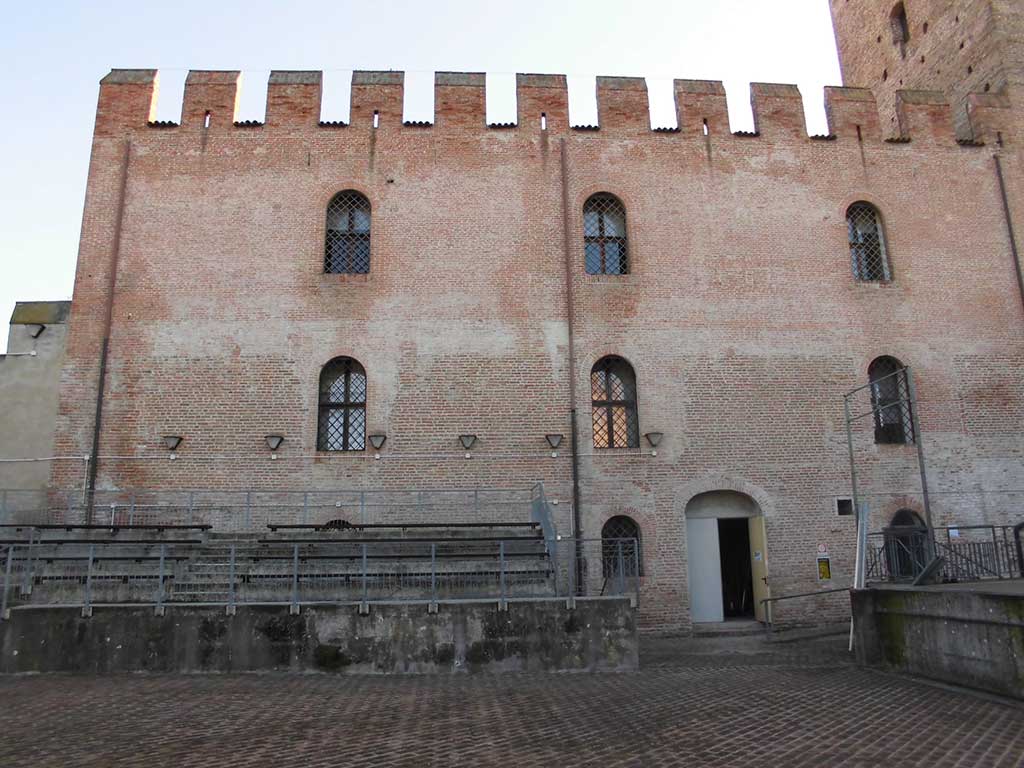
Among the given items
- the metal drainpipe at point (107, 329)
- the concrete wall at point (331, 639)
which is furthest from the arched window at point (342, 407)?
the concrete wall at point (331, 639)

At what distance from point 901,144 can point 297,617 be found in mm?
15712

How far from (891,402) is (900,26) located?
39.1 feet

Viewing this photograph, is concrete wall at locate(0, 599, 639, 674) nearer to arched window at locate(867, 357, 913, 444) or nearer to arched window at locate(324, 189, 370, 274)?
arched window at locate(324, 189, 370, 274)

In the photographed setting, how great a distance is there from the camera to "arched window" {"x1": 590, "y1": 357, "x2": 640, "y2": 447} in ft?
49.3

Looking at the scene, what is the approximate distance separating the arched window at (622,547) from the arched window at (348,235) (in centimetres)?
→ 699

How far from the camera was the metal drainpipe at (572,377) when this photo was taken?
14109 mm

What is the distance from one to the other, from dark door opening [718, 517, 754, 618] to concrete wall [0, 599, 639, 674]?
670 centimetres

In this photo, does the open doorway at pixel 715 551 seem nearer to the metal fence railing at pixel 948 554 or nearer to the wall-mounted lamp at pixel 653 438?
the wall-mounted lamp at pixel 653 438

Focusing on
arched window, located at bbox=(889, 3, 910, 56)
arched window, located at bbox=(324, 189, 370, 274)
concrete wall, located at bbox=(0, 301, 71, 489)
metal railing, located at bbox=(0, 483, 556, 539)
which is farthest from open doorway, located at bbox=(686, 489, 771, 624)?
arched window, located at bbox=(889, 3, 910, 56)

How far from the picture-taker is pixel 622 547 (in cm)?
1428

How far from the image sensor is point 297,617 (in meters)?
9.80

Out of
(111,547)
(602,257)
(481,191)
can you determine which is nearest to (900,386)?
(602,257)

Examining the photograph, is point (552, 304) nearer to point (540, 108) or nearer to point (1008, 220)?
point (540, 108)

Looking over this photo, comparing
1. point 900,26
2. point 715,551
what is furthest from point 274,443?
point 900,26
